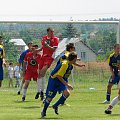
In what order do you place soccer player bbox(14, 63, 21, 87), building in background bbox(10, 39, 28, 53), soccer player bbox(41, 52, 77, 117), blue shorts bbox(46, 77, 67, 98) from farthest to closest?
soccer player bbox(14, 63, 21, 87)
building in background bbox(10, 39, 28, 53)
blue shorts bbox(46, 77, 67, 98)
soccer player bbox(41, 52, 77, 117)

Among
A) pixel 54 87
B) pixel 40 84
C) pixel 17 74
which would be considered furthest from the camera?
pixel 17 74

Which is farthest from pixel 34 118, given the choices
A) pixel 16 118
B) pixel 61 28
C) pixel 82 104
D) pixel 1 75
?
pixel 61 28

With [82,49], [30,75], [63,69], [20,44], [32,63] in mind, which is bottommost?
[30,75]

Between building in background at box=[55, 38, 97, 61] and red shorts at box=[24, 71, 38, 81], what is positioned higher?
building in background at box=[55, 38, 97, 61]

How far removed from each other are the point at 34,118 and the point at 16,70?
1755 centimetres

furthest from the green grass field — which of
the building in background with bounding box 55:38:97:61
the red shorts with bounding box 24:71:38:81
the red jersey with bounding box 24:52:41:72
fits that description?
the building in background with bounding box 55:38:97:61

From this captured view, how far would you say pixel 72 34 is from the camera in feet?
89.1

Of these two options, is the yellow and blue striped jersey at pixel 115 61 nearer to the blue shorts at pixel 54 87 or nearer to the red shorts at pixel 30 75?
the red shorts at pixel 30 75

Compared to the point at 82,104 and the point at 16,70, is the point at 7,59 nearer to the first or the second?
the point at 16,70

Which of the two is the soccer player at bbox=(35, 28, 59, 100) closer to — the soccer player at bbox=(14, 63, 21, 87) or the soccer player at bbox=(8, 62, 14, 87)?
the soccer player at bbox=(8, 62, 14, 87)

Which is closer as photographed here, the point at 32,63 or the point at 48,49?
the point at 48,49

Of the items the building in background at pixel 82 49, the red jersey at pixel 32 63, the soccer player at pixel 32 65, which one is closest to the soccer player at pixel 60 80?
the soccer player at pixel 32 65

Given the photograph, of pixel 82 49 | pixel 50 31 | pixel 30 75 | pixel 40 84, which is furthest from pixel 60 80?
pixel 82 49

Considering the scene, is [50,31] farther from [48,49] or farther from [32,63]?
[32,63]
